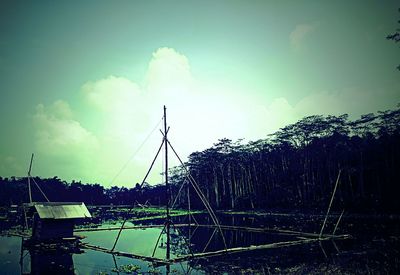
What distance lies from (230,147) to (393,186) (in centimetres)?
3735

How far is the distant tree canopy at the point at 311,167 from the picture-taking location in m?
44.2

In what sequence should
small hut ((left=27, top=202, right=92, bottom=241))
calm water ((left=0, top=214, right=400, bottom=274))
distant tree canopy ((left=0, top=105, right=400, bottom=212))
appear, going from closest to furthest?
calm water ((left=0, top=214, right=400, bottom=274)), small hut ((left=27, top=202, right=92, bottom=241)), distant tree canopy ((left=0, top=105, right=400, bottom=212))

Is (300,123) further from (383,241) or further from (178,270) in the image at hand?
(178,270)

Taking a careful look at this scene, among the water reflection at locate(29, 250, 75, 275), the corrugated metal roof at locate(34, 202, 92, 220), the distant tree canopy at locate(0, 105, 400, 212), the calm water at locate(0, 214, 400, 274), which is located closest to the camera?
the calm water at locate(0, 214, 400, 274)

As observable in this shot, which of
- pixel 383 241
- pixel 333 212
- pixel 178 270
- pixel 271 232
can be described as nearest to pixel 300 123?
pixel 333 212

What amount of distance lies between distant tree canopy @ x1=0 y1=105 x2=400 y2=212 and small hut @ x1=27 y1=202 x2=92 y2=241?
11.7 m

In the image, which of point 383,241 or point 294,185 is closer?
point 383,241

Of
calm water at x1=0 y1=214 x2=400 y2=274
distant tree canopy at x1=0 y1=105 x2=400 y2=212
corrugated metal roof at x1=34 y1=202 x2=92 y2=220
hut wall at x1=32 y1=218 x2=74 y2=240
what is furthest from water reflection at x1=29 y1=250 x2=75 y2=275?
distant tree canopy at x1=0 y1=105 x2=400 y2=212

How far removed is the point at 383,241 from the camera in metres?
20.7

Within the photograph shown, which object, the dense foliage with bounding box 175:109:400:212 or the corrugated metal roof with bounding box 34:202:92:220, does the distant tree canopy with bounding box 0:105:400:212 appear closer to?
the dense foliage with bounding box 175:109:400:212

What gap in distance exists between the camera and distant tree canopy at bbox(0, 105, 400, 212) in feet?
145

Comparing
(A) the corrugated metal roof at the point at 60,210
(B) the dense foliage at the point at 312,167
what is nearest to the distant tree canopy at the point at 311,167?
(B) the dense foliage at the point at 312,167

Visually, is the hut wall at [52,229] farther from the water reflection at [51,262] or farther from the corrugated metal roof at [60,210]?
the water reflection at [51,262]

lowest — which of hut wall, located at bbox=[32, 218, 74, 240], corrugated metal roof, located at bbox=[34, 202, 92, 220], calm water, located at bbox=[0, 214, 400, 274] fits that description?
calm water, located at bbox=[0, 214, 400, 274]
